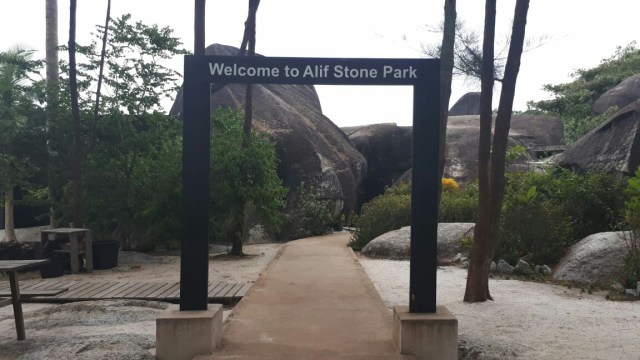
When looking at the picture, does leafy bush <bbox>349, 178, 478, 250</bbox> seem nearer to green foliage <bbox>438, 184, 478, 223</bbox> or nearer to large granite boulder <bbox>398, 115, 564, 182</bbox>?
green foliage <bbox>438, 184, 478, 223</bbox>

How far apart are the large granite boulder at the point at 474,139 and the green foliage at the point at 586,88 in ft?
8.02

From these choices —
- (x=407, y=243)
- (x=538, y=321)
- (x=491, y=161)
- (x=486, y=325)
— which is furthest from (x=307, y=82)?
(x=407, y=243)

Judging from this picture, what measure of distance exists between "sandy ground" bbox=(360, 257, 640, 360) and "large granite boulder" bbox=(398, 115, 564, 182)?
14.4 m

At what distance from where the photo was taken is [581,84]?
36.2 metres

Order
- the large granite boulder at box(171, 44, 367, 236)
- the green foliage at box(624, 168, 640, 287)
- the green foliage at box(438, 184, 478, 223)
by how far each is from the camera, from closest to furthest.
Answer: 1. the green foliage at box(624, 168, 640, 287)
2. the green foliage at box(438, 184, 478, 223)
3. the large granite boulder at box(171, 44, 367, 236)

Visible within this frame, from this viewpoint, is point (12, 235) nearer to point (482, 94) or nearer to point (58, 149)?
point (58, 149)

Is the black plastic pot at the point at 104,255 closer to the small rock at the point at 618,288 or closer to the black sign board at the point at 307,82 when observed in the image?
the black sign board at the point at 307,82

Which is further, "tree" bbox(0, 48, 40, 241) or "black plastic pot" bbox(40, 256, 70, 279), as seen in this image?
"tree" bbox(0, 48, 40, 241)

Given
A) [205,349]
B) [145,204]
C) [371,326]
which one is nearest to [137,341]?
[205,349]

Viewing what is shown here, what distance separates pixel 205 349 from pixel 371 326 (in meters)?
1.93

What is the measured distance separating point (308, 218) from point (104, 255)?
785 centimetres

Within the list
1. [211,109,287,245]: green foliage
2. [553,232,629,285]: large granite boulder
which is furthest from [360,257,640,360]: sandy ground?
[211,109,287,245]: green foliage

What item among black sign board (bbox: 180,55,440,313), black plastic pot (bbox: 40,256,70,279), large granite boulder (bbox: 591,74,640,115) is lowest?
black plastic pot (bbox: 40,256,70,279)

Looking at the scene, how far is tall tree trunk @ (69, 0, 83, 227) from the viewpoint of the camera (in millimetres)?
13133
